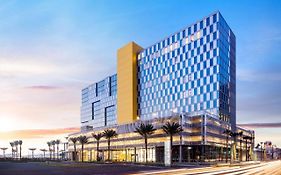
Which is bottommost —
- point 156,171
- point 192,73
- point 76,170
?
point 76,170

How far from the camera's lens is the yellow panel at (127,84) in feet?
512

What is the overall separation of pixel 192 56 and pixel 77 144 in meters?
81.6

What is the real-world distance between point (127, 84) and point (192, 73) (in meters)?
37.3

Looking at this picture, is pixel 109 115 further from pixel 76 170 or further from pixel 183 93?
pixel 76 170

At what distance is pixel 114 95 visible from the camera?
7288 inches

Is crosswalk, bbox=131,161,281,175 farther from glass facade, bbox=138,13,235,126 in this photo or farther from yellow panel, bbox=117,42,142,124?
yellow panel, bbox=117,42,142,124

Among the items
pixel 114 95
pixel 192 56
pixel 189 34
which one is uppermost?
pixel 189 34

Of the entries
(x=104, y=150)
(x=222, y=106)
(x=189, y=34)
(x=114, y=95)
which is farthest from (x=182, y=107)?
(x=114, y=95)

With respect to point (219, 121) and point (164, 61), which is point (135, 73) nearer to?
point (164, 61)

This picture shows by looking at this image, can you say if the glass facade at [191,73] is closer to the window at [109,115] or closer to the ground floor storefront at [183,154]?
the ground floor storefront at [183,154]

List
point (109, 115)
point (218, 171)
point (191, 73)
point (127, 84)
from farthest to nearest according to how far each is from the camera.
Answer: point (109, 115), point (127, 84), point (191, 73), point (218, 171)

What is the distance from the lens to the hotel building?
11462 cm

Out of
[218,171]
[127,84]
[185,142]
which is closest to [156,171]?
[218,171]

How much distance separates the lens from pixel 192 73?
133 metres
